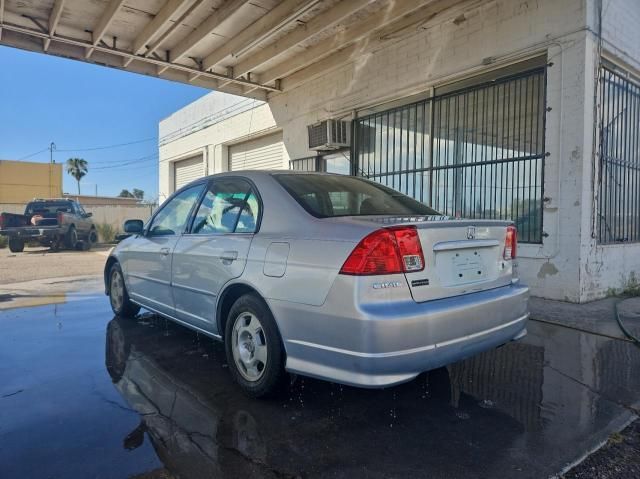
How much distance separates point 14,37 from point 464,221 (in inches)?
401

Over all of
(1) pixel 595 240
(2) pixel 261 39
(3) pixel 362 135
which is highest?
(2) pixel 261 39

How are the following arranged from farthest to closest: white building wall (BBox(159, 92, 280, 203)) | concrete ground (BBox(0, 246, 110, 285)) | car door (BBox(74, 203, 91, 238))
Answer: car door (BBox(74, 203, 91, 238)), white building wall (BBox(159, 92, 280, 203)), concrete ground (BBox(0, 246, 110, 285))

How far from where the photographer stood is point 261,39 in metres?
8.62

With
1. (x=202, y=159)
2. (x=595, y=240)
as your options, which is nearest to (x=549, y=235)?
(x=595, y=240)

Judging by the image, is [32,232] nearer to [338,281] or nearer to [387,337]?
[338,281]

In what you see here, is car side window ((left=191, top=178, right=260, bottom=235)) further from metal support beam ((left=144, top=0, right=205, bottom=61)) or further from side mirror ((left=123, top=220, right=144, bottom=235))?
metal support beam ((left=144, top=0, right=205, bottom=61))

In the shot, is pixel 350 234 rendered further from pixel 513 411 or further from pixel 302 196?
pixel 513 411

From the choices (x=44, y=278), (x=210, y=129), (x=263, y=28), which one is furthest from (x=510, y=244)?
(x=210, y=129)

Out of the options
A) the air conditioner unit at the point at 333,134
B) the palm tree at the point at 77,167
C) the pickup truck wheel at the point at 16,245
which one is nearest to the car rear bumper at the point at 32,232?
the pickup truck wheel at the point at 16,245

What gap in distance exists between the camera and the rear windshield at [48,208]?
15.8m

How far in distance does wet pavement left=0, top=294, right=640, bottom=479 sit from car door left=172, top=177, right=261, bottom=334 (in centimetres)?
53

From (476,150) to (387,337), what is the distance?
5.67 meters

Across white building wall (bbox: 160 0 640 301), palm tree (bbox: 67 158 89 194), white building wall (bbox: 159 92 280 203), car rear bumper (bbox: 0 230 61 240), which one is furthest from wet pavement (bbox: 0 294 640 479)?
palm tree (bbox: 67 158 89 194)

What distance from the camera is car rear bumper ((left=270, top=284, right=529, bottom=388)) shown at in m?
2.38
